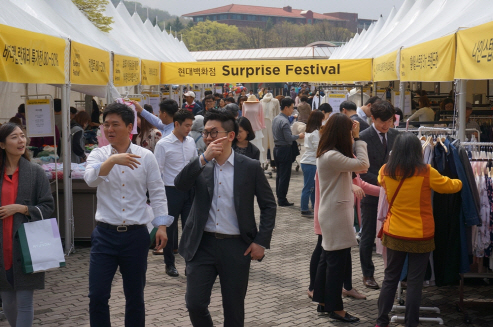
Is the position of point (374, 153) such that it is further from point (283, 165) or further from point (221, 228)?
point (283, 165)

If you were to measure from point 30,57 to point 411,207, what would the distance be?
164 inches

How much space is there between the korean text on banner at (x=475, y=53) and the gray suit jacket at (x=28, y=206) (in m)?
3.89

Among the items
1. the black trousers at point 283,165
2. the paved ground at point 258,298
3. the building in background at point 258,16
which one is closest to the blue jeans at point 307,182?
the black trousers at point 283,165

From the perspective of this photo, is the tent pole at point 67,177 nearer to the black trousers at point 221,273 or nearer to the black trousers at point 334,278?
the black trousers at point 334,278

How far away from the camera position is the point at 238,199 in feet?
12.7

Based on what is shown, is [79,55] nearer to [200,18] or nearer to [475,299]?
[475,299]

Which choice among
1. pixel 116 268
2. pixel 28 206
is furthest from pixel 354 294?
pixel 28 206

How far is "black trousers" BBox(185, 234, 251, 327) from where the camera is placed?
12.6 ft

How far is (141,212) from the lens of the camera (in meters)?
4.22

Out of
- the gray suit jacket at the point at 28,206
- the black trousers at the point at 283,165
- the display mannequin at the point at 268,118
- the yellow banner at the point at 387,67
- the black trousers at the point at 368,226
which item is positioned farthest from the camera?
the display mannequin at the point at 268,118

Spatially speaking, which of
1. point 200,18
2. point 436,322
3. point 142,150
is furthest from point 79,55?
point 200,18

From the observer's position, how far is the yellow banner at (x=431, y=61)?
21.8ft

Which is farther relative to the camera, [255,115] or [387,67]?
[255,115]

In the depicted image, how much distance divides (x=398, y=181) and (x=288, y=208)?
652cm
